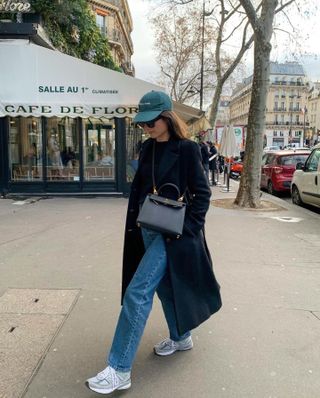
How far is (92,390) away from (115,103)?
31.6 ft

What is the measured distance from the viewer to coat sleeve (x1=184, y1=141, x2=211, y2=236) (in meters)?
2.89

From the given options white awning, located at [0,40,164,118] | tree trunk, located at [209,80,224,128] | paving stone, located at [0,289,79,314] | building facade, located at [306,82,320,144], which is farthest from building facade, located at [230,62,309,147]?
paving stone, located at [0,289,79,314]

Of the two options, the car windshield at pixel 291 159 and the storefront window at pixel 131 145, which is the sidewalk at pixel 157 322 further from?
the car windshield at pixel 291 159

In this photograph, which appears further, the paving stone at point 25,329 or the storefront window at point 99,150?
the storefront window at point 99,150

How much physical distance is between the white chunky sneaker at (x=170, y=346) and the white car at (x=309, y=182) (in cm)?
839

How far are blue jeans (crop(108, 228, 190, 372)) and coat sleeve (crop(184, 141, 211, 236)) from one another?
0.74 feet

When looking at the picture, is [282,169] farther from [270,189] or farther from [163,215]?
[163,215]

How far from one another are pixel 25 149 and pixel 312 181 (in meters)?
7.78

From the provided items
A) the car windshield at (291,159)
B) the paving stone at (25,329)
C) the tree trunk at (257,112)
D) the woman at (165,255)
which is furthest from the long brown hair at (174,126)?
the car windshield at (291,159)

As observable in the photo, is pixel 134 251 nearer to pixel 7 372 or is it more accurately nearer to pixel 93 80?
pixel 7 372

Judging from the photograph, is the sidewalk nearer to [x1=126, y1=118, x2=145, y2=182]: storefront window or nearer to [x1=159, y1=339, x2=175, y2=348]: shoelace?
[x1=159, y1=339, x2=175, y2=348]: shoelace

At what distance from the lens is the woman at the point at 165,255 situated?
9.07 ft

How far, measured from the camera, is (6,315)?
396 centimetres

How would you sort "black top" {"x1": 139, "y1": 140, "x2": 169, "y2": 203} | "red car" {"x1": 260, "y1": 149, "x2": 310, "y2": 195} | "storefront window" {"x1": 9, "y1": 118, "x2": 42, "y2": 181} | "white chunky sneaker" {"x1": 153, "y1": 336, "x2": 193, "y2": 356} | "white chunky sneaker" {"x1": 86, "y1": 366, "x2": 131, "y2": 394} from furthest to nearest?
"red car" {"x1": 260, "y1": 149, "x2": 310, "y2": 195}
"storefront window" {"x1": 9, "y1": 118, "x2": 42, "y2": 181}
"white chunky sneaker" {"x1": 153, "y1": 336, "x2": 193, "y2": 356}
"black top" {"x1": 139, "y1": 140, "x2": 169, "y2": 203}
"white chunky sneaker" {"x1": 86, "y1": 366, "x2": 131, "y2": 394}
